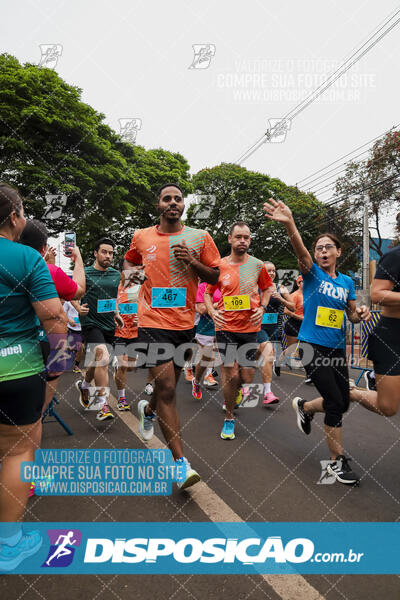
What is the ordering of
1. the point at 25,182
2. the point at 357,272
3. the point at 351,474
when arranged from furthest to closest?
1. the point at 357,272
2. the point at 25,182
3. the point at 351,474

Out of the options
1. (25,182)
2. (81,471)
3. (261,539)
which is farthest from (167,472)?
(25,182)

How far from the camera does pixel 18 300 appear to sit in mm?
2121

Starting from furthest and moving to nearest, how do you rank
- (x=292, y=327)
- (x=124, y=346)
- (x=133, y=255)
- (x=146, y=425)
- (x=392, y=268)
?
(x=292, y=327) → (x=124, y=346) → (x=146, y=425) → (x=133, y=255) → (x=392, y=268)

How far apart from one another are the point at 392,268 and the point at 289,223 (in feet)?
2.70

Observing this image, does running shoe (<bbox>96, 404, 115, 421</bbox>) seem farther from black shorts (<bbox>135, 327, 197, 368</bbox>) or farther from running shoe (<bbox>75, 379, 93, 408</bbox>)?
black shorts (<bbox>135, 327, 197, 368</bbox>)

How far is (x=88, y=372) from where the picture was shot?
5387 millimetres

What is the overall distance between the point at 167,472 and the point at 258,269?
2674 mm

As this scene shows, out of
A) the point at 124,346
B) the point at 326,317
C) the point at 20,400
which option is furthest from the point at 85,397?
the point at 20,400

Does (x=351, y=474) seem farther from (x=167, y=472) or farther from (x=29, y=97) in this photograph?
(x=29, y=97)

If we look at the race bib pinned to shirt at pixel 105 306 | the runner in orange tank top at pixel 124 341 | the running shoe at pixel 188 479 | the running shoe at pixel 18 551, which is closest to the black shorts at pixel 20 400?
the running shoe at pixel 18 551

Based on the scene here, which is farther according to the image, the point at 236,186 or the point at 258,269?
the point at 236,186

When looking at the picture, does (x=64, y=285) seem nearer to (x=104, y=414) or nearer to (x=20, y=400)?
(x=20, y=400)

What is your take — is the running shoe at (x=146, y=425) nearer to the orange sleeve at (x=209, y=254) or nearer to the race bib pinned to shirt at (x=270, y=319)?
the orange sleeve at (x=209, y=254)

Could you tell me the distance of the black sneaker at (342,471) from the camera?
320 centimetres
